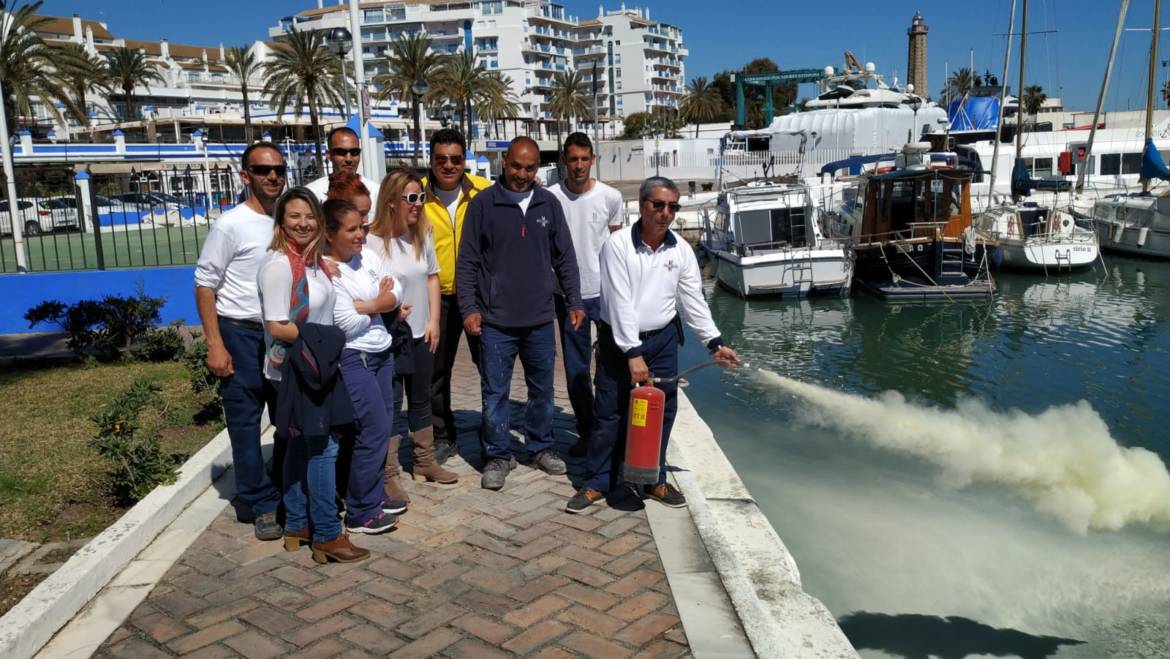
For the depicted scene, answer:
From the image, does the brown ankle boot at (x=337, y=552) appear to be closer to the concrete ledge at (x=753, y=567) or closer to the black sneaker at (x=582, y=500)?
the black sneaker at (x=582, y=500)

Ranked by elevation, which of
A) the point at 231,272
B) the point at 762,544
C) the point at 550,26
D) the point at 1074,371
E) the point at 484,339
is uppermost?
the point at 550,26

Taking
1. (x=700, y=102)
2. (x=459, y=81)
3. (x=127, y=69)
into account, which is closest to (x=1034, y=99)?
(x=700, y=102)

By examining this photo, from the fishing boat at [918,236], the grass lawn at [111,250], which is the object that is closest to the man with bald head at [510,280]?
the grass lawn at [111,250]

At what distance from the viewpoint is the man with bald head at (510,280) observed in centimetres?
559

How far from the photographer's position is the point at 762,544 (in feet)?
16.3

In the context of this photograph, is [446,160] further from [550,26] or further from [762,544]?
[550,26]

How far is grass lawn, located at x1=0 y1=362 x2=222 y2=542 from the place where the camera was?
5621 mm

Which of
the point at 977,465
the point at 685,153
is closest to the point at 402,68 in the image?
the point at 685,153

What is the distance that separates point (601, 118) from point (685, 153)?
130ft

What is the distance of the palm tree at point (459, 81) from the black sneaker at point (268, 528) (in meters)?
55.4

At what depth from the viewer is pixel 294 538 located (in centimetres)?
483

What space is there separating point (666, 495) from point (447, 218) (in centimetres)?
234

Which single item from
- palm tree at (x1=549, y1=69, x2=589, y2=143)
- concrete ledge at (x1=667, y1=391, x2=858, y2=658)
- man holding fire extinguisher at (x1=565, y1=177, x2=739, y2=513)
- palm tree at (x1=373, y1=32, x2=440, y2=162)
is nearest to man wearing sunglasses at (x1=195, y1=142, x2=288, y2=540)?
man holding fire extinguisher at (x1=565, y1=177, x2=739, y2=513)

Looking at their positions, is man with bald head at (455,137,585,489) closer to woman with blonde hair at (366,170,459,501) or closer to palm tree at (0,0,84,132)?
woman with blonde hair at (366,170,459,501)
